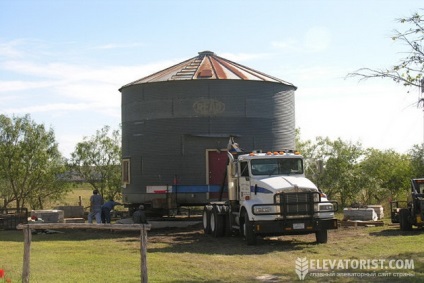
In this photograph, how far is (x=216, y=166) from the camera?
25406 millimetres

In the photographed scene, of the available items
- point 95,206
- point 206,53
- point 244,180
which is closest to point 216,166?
point 95,206

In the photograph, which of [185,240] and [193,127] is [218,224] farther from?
[193,127]

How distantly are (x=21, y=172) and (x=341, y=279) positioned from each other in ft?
87.1

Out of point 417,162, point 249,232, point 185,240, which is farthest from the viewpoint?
point 417,162

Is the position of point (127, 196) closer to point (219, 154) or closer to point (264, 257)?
point (219, 154)

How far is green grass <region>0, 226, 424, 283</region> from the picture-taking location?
1220 centimetres

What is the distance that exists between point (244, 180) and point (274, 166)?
1.01 metres

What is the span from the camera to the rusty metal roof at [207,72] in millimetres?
25967

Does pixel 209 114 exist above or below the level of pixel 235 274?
above

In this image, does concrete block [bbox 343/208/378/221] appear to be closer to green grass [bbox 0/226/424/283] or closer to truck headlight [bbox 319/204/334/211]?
green grass [bbox 0/226/424/283]

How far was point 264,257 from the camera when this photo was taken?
15039mm

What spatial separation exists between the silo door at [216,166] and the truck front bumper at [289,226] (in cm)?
813

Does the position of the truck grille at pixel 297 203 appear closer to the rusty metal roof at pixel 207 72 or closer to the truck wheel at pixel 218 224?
the truck wheel at pixel 218 224

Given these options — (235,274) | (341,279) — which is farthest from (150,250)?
(341,279)
